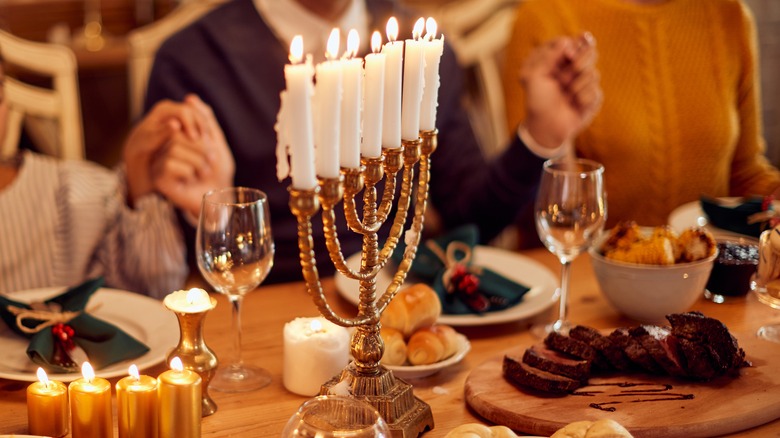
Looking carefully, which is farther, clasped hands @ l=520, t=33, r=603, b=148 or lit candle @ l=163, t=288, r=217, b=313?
clasped hands @ l=520, t=33, r=603, b=148

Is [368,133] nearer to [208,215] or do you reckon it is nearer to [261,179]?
[208,215]

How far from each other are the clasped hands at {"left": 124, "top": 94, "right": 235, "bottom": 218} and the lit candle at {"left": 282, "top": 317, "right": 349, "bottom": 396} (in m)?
0.62

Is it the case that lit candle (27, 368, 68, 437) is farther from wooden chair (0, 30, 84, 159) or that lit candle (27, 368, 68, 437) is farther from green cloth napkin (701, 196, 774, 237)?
wooden chair (0, 30, 84, 159)

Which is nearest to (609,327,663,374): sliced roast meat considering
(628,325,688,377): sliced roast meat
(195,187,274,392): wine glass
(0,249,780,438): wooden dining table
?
Answer: (628,325,688,377): sliced roast meat

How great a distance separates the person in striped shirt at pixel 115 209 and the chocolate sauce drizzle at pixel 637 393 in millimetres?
897

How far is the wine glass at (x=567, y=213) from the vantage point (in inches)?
54.9

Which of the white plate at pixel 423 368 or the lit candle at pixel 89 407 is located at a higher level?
the lit candle at pixel 89 407

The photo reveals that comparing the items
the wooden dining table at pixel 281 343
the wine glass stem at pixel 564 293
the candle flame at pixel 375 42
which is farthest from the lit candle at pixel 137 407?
the wine glass stem at pixel 564 293

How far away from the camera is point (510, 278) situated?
5.24 feet

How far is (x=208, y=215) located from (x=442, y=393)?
1.27 ft

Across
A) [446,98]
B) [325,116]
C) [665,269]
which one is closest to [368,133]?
[325,116]

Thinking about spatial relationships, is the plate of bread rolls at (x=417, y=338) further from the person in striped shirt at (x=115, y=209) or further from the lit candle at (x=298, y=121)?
the person in striped shirt at (x=115, y=209)

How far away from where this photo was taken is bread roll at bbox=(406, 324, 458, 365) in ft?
4.05

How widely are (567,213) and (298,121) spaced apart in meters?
0.64
